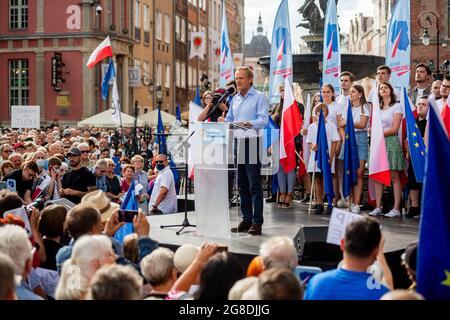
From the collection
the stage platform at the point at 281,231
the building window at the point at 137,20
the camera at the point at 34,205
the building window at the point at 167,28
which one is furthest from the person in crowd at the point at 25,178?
the building window at the point at 167,28

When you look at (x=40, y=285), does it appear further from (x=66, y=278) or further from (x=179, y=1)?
(x=179, y=1)

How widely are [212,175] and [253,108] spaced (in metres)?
0.88

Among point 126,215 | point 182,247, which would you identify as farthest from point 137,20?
point 182,247

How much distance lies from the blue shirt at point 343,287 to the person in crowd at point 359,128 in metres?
6.09

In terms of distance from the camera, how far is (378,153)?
34.4 ft

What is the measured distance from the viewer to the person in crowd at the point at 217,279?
4.53m

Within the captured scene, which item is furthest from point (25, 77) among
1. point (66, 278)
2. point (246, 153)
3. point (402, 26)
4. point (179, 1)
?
point (66, 278)

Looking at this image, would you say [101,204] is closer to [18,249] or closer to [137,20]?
[18,249]

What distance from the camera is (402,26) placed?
14.0 metres

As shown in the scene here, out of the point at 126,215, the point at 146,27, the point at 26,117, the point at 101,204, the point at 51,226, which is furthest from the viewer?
the point at 146,27

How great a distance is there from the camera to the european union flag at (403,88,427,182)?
10.2 metres

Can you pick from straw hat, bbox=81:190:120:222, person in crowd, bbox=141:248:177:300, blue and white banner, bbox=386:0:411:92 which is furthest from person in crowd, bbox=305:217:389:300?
blue and white banner, bbox=386:0:411:92

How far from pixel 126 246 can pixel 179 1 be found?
169 feet

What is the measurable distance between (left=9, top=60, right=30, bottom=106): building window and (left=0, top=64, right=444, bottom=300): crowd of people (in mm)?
27919
